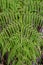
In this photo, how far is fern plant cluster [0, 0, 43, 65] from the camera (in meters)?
0.96

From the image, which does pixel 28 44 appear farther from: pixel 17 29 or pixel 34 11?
pixel 34 11

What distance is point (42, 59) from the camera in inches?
54.3

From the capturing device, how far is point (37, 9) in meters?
1.05

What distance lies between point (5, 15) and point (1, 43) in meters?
0.14

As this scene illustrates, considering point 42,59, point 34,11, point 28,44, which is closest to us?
point 28,44

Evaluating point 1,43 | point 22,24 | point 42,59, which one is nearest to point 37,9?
point 22,24

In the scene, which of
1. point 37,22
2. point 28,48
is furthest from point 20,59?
point 37,22

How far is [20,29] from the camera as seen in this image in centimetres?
99

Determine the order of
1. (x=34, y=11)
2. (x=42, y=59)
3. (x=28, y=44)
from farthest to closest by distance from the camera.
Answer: (x=42, y=59)
(x=34, y=11)
(x=28, y=44)

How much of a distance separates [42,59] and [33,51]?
1.38 feet

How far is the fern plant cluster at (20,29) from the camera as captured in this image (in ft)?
3.16

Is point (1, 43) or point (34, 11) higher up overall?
point (34, 11)

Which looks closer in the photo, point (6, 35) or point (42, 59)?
point (6, 35)

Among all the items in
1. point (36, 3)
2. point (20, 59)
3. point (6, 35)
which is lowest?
point (20, 59)
